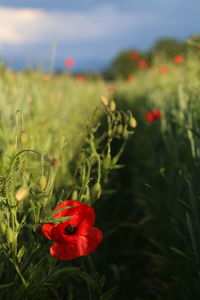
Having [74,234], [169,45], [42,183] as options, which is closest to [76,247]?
[74,234]

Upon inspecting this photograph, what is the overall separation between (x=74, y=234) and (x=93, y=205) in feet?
3.43

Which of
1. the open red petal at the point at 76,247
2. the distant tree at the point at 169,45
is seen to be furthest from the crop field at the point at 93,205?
the distant tree at the point at 169,45

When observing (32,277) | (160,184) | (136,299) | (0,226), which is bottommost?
(136,299)

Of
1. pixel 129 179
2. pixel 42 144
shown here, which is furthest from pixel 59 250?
pixel 129 179

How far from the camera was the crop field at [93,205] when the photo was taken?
858 millimetres

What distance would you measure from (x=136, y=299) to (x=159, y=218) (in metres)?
0.71

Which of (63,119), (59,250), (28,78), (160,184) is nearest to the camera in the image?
(59,250)

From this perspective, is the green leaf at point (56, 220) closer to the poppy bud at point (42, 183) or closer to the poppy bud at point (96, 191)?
the poppy bud at point (42, 183)

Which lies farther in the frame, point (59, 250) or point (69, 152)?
point (69, 152)

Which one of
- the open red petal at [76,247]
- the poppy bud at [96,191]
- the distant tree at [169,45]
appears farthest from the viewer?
the distant tree at [169,45]

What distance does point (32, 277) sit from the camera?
0.87 meters

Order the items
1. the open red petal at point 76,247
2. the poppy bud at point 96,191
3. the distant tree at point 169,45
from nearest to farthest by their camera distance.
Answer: the open red petal at point 76,247, the poppy bud at point 96,191, the distant tree at point 169,45

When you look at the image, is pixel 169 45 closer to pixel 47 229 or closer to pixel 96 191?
pixel 96 191

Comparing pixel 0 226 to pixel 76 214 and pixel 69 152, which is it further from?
pixel 69 152
